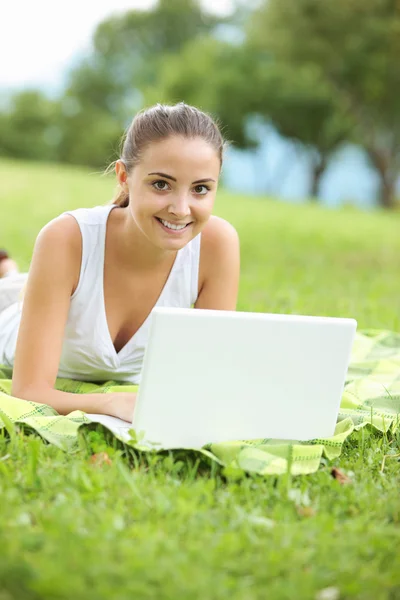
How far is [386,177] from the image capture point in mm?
26859

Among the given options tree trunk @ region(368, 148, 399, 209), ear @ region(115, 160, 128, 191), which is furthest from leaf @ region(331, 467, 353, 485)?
tree trunk @ region(368, 148, 399, 209)

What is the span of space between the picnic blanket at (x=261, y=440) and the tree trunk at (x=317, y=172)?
31.5 metres

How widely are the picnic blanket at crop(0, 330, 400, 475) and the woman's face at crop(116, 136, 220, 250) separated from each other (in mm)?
723

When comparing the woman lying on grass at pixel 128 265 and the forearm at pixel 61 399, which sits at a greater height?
the woman lying on grass at pixel 128 265

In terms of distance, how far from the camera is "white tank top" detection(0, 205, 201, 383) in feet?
10.1

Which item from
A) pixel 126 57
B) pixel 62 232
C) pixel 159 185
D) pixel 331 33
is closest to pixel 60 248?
pixel 62 232

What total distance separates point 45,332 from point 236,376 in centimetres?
82

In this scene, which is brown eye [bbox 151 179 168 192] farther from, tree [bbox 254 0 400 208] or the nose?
tree [bbox 254 0 400 208]

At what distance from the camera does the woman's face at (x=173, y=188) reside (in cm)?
271

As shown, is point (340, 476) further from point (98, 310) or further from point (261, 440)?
point (98, 310)

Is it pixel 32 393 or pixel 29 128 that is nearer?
pixel 32 393

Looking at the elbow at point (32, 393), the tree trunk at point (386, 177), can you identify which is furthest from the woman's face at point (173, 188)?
the tree trunk at point (386, 177)

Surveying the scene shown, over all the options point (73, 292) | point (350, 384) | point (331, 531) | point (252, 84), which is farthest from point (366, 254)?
point (252, 84)

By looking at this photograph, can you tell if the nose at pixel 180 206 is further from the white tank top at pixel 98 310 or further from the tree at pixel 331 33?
the tree at pixel 331 33
